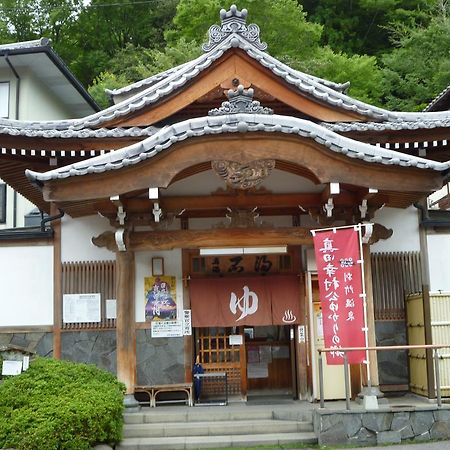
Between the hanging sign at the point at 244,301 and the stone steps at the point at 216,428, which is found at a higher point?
the hanging sign at the point at 244,301

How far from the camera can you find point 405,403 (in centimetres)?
1085

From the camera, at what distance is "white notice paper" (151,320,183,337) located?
11914 mm

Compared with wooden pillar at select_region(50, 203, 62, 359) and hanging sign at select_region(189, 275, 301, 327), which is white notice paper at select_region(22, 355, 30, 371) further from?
hanging sign at select_region(189, 275, 301, 327)

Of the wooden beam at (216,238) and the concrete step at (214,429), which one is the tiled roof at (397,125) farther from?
the concrete step at (214,429)

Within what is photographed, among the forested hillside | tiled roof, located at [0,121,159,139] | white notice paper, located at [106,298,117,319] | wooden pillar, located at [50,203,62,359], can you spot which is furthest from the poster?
the forested hillside

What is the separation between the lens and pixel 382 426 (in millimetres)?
9438

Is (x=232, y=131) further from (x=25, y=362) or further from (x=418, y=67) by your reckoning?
(x=418, y=67)

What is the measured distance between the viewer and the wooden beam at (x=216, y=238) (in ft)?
36.7

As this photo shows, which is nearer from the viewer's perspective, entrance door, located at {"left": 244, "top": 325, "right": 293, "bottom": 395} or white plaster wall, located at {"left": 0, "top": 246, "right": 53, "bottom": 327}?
white plaster wall, located at {"left": 0, "top": 246, "right": 53, "bottom": 327}

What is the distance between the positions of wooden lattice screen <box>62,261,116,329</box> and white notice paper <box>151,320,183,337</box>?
0.95 m

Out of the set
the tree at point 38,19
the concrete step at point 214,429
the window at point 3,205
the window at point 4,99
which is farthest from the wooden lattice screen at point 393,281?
the tree at point 38,19

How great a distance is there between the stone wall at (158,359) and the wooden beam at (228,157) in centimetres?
316

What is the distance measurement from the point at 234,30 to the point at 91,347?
7.13 metres

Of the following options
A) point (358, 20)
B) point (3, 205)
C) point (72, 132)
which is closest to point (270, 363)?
point (72, 132)
